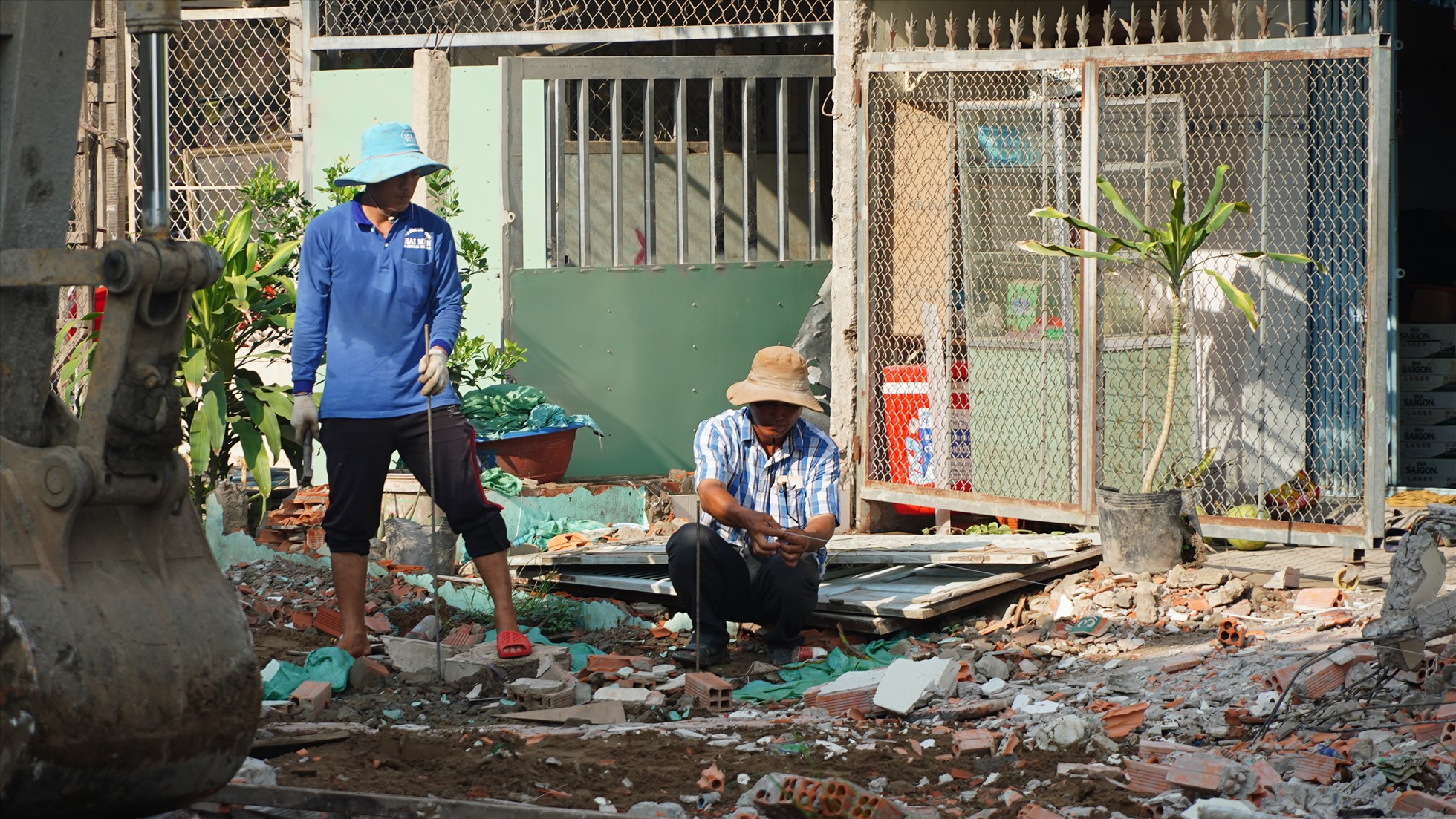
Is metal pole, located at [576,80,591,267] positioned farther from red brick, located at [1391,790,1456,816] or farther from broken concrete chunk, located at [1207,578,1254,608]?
red brick, located at [1391,790,1456,816]

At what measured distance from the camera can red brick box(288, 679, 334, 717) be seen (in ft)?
17.9

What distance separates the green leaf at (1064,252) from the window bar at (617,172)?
126 inches

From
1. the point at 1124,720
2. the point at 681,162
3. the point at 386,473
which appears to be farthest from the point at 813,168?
the point at 1124,720

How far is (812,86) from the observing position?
1067cm

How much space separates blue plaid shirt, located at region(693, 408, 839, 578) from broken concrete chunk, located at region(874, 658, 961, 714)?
3.04 feet

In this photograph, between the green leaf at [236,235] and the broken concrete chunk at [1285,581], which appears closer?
the broken concrete chunk at [1285,581]

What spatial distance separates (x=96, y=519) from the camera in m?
3.41

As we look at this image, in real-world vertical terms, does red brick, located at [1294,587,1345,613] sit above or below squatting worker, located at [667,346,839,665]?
below

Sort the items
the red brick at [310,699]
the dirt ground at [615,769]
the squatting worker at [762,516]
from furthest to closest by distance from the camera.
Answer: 1. the squatting worker at [762,516]
2. the red brick at [310,699]
3. the dirt ground at [615,769]

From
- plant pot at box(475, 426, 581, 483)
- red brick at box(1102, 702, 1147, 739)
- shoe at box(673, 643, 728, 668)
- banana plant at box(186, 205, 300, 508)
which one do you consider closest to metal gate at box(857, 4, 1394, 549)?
plant pot at box(475, 426, 581, 483)

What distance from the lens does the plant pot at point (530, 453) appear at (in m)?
9.52

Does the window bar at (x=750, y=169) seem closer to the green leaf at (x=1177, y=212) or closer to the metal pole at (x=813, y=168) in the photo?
the metal pole at (x=813, y=168)

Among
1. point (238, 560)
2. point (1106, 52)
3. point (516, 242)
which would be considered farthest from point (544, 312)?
point (1106, 52)

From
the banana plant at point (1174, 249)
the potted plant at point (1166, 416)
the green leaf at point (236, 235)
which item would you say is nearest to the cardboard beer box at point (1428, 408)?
the banana plant at point (1174, 249)
